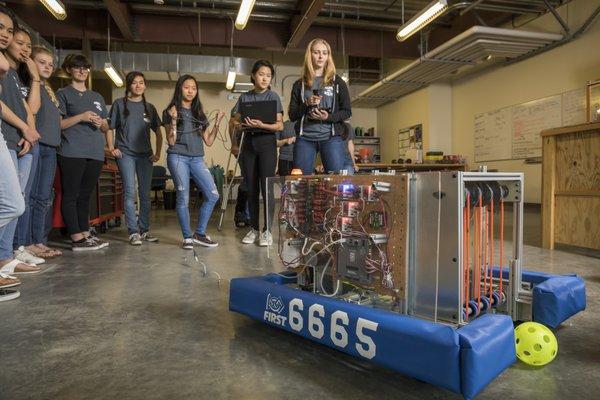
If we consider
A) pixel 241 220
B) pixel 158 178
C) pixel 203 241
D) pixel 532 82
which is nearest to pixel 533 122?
pixel 532 82

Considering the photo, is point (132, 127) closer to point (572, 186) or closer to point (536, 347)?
point (536, 347)

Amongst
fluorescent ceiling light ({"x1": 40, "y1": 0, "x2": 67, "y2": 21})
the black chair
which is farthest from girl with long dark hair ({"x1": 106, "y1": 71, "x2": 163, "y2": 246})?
the black chair

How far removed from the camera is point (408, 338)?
3.14 feet

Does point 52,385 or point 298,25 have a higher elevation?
point 298,25

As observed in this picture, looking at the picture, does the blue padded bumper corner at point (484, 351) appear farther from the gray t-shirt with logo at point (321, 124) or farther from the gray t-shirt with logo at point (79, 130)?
the gray t-shirt with logo at point (79, 130)

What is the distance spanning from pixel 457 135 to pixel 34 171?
8321mm

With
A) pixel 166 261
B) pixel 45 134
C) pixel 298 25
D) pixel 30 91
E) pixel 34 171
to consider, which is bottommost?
pixel 166 261

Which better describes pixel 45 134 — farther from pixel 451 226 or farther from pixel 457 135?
pixel 457 135

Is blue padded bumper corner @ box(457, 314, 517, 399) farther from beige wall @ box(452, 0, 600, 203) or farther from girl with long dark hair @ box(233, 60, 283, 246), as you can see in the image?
beige wall @ box(452, 0, 600, 203)

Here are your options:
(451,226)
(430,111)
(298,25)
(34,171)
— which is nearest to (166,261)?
(34,171)

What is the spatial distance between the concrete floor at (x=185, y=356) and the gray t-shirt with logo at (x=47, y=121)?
3.44 feet

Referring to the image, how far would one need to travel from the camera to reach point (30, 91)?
240 cm

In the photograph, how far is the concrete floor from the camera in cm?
99

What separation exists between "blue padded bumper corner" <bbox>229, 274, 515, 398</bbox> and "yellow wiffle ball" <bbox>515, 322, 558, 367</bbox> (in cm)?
16
